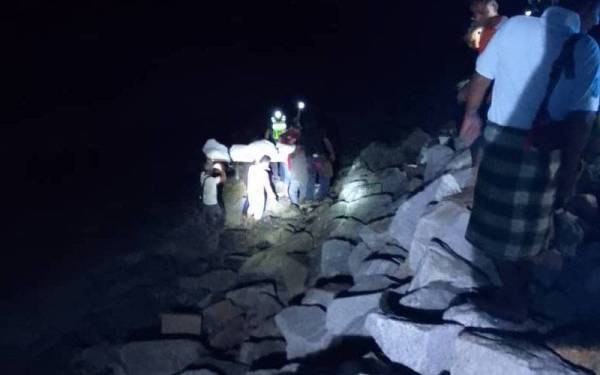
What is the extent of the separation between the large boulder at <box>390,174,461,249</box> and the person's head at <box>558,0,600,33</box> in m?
2.39

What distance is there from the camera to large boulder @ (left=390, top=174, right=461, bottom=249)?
5336 mm

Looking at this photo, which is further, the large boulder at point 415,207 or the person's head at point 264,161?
the person's head at point 264,161

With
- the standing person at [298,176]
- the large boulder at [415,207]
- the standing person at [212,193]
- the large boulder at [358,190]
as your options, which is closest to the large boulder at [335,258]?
the large boulder at [415,207]

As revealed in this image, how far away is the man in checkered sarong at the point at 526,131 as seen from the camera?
294 centimetres

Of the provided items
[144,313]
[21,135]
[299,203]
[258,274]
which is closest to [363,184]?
[299,203]

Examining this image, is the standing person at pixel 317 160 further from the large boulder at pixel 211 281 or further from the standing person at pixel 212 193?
the large boulder at pixel 211 281

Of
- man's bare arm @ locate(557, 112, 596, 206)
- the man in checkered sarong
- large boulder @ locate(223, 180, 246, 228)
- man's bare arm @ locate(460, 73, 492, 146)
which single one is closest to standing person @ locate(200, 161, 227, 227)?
large boulder @ locate(223, 180, 246, 228)

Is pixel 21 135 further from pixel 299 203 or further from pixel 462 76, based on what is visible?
pixel 462 76

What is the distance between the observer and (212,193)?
26.4ft

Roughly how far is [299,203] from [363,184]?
111cm

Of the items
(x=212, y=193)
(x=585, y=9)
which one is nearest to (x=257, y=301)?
(x=212, y=193)

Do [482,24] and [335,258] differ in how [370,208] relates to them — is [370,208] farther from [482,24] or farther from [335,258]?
[482,24]

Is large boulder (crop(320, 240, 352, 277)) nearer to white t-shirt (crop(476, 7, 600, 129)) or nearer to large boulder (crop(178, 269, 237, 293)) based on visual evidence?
large boulder (crop(178, 269, 237, 293))

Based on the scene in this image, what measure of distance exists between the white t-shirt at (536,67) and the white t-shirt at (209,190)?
17.6ft
